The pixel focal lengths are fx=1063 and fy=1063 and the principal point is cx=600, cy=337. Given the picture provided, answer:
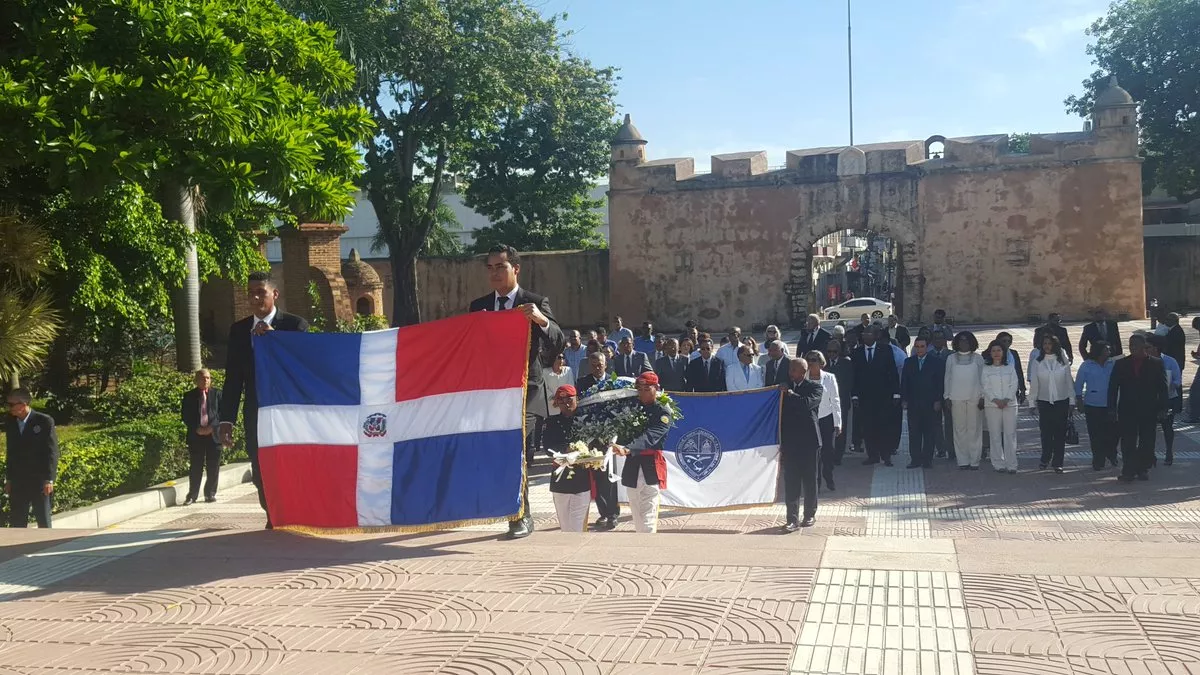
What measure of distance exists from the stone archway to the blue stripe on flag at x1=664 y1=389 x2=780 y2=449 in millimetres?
21891

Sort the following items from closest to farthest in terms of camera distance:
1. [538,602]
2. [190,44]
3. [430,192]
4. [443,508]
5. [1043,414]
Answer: [538,602] → [443,508] → [190,44] → [1043,414] → [430,192]

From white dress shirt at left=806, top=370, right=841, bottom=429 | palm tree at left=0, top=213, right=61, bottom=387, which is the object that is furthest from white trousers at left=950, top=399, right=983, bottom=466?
palm tree at left=0, top=213, right=61, bottom=387

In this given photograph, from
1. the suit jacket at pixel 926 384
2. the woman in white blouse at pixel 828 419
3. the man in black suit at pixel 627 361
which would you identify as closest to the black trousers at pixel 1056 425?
the suit jacket at pixel 926 384

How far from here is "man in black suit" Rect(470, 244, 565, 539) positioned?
7059 mm

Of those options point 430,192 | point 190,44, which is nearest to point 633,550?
point 190,44

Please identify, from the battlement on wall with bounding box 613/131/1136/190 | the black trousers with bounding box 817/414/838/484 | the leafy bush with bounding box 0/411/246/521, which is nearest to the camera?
the leafy bush with bounding box 0/411/246/521

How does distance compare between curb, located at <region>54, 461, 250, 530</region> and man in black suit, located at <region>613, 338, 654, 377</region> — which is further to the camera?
man in black suit, located at <region>613, 338, 654, 377</region>

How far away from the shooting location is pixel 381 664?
466 centimetres

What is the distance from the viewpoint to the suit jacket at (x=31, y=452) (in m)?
9.06

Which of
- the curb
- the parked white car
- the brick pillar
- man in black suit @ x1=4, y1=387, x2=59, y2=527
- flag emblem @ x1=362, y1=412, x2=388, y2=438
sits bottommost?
the curb

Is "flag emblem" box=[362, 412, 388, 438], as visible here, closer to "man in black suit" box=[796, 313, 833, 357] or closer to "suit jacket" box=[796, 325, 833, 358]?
"suit jacket" box=[796, 325, 833, 358]

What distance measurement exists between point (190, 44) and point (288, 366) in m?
4.06

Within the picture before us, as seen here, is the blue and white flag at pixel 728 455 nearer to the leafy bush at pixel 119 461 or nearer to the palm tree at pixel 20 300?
the leafy bush at pixel 119 461

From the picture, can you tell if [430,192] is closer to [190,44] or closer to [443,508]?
[190,44]
